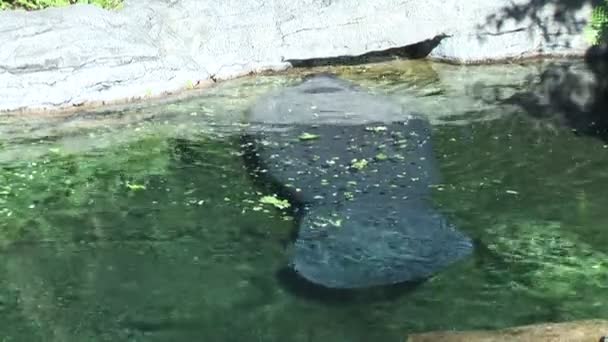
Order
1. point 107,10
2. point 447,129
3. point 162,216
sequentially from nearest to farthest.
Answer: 1. point 162,216
2. point 447,129
3. point 107,10

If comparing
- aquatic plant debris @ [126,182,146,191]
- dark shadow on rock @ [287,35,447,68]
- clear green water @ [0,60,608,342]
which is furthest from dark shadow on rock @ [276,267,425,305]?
dark shadow on rock @ [287,35,447,68]

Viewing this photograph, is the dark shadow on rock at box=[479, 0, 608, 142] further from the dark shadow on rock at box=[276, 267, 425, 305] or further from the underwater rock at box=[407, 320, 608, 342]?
the underwater rock at box=[407, 320, 608, 342]

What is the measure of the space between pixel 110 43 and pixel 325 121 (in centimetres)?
336

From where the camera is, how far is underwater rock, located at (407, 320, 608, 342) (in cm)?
462

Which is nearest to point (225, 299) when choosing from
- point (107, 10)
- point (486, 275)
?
point (486, 275)

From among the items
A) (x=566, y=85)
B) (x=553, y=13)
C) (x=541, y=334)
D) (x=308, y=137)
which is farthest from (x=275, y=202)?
(x=553, y=13)

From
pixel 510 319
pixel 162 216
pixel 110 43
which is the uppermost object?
pixel 110 43

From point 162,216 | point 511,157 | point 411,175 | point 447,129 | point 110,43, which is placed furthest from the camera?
point 110,43

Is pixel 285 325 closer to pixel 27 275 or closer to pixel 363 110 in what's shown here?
pixel 27 275

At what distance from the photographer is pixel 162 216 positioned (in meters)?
7.19

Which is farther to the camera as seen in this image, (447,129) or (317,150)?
(447,129)

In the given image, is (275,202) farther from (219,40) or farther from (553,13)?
(553,13)

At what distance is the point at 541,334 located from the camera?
4699 millimetres

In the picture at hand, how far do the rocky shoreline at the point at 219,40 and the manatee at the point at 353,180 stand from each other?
56.0 inches
